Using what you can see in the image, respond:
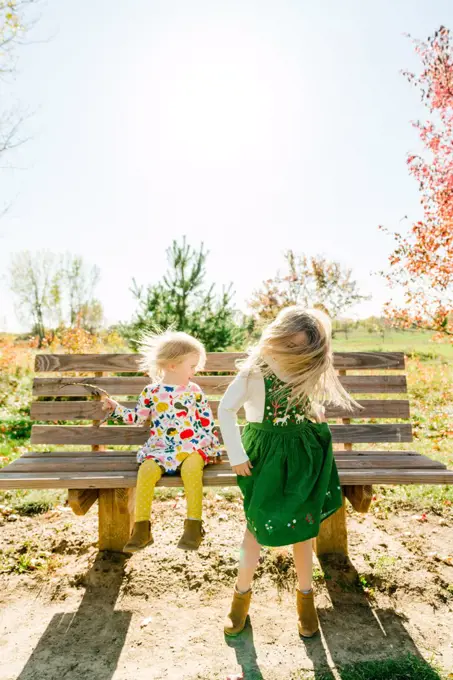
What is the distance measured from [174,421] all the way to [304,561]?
3.48 feet

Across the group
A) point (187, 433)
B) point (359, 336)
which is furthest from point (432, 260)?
point (359, 336)

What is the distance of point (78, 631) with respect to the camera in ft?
8.03

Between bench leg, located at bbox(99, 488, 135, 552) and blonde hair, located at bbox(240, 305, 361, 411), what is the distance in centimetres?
130

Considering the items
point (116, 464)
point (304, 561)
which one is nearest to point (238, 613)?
point (304, 561)

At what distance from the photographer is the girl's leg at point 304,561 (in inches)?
93.7

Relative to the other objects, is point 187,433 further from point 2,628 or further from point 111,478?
point 2,628

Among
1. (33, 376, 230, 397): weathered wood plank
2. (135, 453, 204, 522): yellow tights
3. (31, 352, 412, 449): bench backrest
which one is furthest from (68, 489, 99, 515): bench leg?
(33, 376, 230, 397): weathered wood plank

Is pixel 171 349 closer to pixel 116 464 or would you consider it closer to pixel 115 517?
pixel 116 464

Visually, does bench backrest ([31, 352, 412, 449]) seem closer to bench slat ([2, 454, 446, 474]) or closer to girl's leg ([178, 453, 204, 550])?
bench slat ([2, 454, 446, 474])

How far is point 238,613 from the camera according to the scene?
94.4 inches

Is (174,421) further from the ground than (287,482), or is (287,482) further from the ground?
(174,421)

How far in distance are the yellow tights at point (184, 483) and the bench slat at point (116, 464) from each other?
0.69 feet

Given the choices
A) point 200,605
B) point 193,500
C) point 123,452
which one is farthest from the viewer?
point 123,452

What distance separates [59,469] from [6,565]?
0.79 meters
